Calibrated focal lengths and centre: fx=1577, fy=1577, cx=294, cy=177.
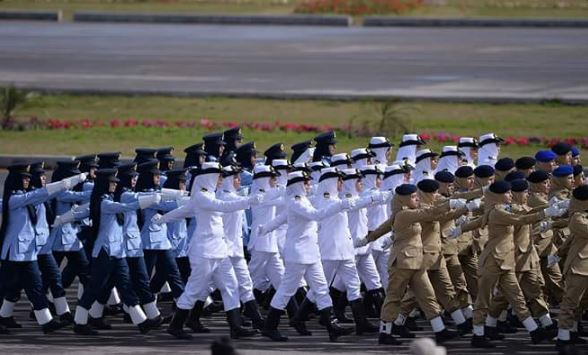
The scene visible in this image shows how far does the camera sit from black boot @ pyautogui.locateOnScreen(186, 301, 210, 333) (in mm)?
15664

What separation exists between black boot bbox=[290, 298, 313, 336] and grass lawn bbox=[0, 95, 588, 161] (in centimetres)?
1055

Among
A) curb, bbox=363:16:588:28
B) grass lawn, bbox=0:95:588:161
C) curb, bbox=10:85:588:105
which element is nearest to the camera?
grass lawn, bbox=0:95:588:161

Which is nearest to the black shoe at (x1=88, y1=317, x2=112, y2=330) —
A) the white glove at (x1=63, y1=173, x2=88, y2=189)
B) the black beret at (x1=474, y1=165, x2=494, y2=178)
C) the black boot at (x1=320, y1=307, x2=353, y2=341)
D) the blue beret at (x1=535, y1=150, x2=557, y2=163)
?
the white glove at (x1=63, y1=173, x2=88, y2=189)

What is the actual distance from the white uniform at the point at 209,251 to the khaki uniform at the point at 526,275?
2.56m

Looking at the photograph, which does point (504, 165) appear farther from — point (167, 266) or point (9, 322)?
point (9, 322)

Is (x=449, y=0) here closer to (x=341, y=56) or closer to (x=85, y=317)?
(x=341, y=56)

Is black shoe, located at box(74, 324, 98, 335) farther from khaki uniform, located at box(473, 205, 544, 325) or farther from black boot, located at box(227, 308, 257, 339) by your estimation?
khaki uniform, located at box(473, 205, 544, 325)

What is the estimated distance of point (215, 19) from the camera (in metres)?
43.8

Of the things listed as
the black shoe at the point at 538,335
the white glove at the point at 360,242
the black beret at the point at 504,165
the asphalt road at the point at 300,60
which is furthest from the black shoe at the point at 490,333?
the asphalt road at the point at 300,60

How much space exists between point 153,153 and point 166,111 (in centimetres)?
1293

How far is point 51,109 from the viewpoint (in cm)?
3075

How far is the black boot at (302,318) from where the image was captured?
15.7 metres

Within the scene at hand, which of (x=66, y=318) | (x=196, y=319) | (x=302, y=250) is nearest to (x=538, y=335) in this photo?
(x=302, y=250)

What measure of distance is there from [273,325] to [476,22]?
27.1m
